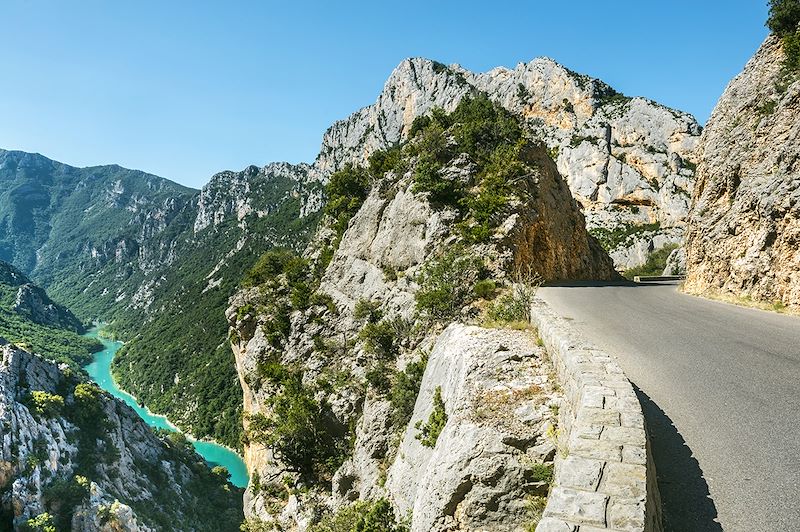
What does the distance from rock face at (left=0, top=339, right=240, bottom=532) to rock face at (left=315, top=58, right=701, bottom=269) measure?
50.9 metres

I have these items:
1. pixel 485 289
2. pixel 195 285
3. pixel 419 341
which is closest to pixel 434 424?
pixel 419 341

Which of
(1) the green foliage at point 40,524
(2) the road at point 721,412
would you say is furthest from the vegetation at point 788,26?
(1) the green foliage at point 40,524

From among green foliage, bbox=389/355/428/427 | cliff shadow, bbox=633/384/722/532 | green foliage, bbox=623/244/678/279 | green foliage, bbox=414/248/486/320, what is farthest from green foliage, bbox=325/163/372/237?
green foliage, bbox=623/244/678/279

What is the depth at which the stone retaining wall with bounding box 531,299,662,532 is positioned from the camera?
11.1 ft

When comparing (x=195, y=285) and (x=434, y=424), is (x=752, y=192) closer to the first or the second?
(x=434, y=424)

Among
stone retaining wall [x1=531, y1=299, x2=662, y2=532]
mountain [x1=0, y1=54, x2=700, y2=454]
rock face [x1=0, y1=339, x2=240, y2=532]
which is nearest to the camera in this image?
stone retaining wall [x1=531, y1=299, x2=662, y2=532]

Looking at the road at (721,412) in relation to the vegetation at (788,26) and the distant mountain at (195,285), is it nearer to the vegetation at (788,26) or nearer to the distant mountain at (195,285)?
the vegetation at (788,26)

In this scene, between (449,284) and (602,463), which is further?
(449,284)

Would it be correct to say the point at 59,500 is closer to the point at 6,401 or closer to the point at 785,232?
the point at 6,401

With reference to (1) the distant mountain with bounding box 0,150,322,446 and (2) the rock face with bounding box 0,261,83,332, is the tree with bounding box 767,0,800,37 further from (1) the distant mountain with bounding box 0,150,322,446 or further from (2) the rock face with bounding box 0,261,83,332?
(2) the rock face with bounding box 0,261,83,332

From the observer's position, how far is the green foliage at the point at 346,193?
34.1m

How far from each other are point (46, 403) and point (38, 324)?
11532 cm

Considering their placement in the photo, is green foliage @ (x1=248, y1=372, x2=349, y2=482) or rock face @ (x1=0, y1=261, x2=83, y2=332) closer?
green foliage @ (x1=248, y1=372, x2=349, y2=482)

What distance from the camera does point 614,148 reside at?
218ft
